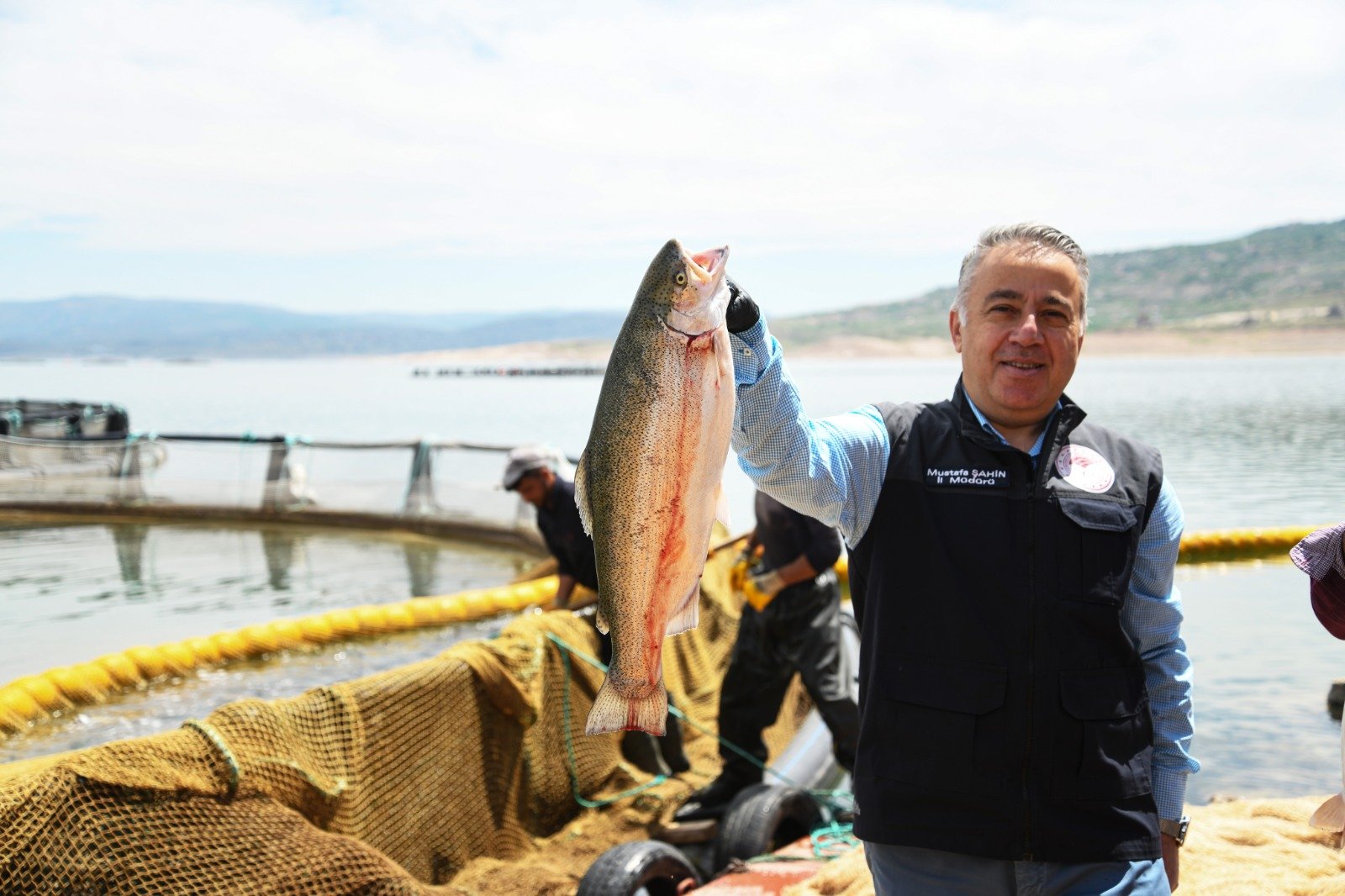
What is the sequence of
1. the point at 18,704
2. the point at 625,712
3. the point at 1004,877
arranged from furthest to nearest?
1. the point at 18,704
2. the point at 1004,877
3. the point at 625,712

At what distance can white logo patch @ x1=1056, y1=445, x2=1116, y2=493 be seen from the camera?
2572mm

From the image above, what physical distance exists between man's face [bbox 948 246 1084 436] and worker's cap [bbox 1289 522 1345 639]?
62cm

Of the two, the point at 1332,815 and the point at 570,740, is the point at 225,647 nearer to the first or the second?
the point at 570,740

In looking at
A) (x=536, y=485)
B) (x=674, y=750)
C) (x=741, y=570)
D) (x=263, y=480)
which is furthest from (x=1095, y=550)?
(x=263, y=480)

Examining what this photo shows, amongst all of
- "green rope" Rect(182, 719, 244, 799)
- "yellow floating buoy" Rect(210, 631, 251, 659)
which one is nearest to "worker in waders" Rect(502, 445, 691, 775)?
"yellow floating buoy" Rect(210, 631, 251, 659)

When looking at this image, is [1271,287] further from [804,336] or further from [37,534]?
[37,534]

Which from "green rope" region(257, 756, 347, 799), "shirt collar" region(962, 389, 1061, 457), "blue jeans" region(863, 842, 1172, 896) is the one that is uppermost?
"shirt collar" region(962, 389, 1061, 457)

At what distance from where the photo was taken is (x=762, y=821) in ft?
18.9

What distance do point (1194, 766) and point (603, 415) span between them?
1683 mm

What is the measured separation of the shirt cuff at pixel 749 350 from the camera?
221cm

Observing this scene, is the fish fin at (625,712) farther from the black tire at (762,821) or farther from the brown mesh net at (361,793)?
the black tire at (762,821)

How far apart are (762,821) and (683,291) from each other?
4.35 meters

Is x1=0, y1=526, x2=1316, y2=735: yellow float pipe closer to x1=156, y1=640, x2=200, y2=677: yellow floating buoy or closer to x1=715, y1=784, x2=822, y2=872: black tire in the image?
x1=156, y1=640, x2=200, y2=677: yellow floating buoy

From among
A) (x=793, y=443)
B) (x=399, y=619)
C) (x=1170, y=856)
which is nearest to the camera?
(x=793, y=443)
